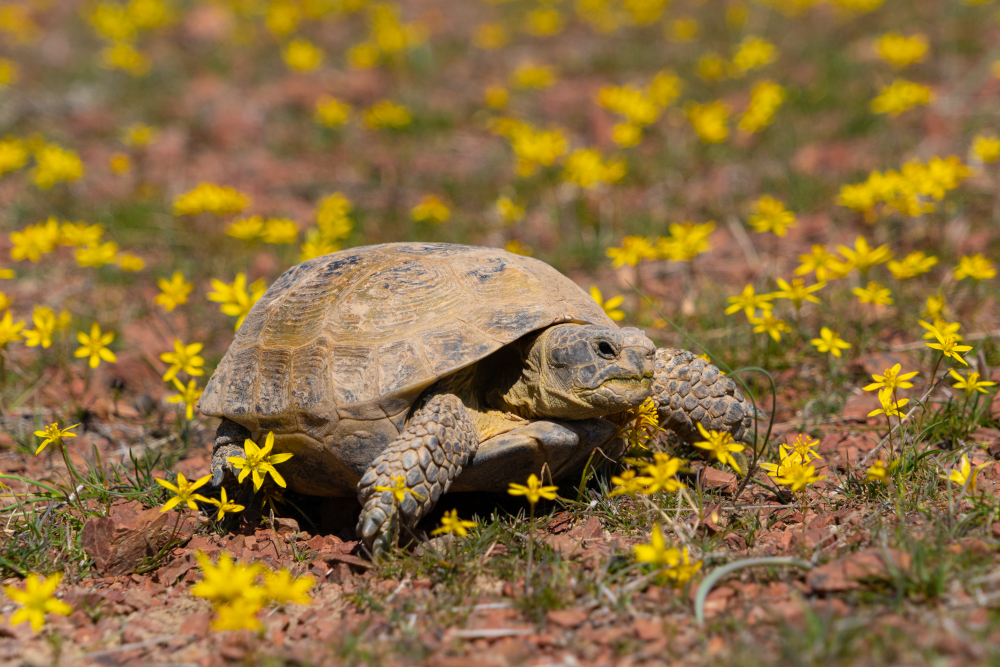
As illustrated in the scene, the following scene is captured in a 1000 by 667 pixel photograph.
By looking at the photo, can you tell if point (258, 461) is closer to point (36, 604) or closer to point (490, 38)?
point (36, 604)

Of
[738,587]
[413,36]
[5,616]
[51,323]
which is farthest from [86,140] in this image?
[738,587]

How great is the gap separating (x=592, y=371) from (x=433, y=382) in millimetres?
634

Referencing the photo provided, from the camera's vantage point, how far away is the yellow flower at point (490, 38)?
1079cm

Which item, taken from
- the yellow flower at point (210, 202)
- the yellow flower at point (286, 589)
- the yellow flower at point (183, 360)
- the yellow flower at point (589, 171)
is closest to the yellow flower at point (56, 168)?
the yellow flower at point (210, 202)

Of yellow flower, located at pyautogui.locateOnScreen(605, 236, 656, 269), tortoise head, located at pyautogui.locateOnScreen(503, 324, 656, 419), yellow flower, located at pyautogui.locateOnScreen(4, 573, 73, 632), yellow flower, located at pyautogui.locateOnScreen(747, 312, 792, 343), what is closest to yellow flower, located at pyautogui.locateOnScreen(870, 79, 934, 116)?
yellow flower, located at pyautogui.locateOnScreen(605, 236, 656, 269)

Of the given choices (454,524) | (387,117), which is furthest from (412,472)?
(387,117)

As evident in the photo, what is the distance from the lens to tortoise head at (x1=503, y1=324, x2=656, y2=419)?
10.1ft

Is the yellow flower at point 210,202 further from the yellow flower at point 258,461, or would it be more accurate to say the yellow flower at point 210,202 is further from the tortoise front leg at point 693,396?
the tortoise front leg at point 693,396

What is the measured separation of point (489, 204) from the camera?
24.5 feet

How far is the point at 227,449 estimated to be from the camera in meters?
3.48

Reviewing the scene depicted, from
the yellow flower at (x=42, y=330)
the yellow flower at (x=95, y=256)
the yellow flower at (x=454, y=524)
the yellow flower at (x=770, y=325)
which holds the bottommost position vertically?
the yellow flower at (x=454, y=524)

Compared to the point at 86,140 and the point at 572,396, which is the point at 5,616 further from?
the point at 86,140

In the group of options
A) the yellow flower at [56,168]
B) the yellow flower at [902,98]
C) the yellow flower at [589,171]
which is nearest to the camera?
the yellow flower at [589,171]

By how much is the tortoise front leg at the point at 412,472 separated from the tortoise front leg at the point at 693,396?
944mm
